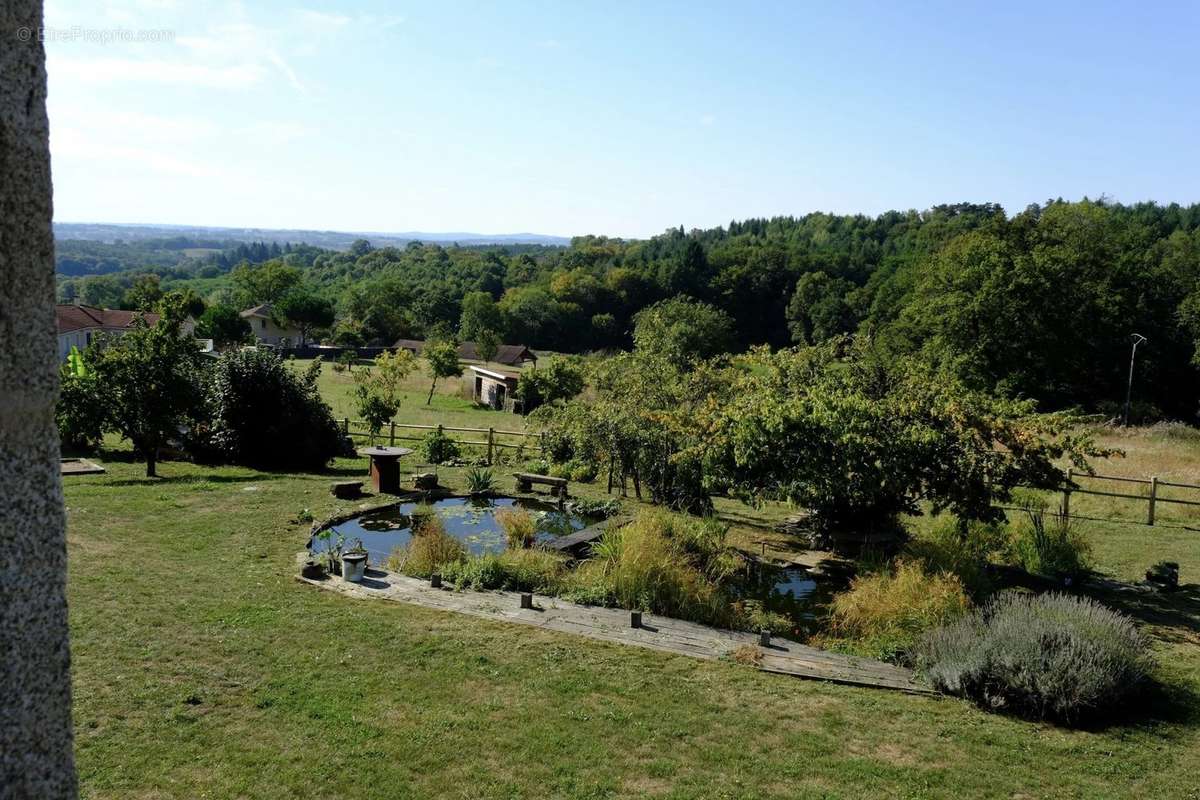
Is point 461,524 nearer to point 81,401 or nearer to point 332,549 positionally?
point 332,549

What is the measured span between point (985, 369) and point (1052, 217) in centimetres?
1209

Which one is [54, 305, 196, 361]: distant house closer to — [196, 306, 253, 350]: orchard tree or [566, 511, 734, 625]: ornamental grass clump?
[196, 306, 253, 350]: orchard tree

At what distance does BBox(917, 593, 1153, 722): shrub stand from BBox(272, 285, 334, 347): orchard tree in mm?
70938

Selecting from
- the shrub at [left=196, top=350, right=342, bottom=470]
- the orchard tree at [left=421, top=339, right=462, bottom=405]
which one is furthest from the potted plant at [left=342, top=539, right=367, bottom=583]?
the orchard tree at [left=421, top=339, right=462, bottom=405]

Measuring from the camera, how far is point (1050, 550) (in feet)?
44.4

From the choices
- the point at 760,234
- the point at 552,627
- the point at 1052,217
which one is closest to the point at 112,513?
the point at 552,627

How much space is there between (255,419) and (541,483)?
300 inches

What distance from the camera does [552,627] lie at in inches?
391

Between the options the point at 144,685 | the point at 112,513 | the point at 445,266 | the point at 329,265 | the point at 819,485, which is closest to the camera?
the point at 144,685

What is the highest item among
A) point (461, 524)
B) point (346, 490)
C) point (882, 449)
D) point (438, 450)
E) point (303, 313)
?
point (882, 449)

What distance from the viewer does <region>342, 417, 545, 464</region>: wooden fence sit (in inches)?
896

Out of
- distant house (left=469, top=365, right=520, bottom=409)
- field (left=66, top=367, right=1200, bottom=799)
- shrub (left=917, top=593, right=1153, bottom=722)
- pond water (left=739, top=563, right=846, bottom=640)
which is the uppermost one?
shrub (left=917, top=593, right=1153, bottom=722)

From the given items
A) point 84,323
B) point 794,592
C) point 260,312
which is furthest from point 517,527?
point 260,312

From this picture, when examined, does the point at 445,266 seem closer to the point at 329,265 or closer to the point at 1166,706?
the point at 329,265
